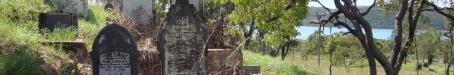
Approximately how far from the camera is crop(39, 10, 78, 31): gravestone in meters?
11.6

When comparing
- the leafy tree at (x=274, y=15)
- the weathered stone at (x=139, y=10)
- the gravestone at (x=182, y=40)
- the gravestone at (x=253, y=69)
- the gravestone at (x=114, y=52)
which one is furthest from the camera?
the leafy tree at (x=274, y=15)

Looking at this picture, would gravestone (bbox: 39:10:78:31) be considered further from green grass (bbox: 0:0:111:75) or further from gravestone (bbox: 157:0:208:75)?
gravestone (bbox: 157:0:208:75)

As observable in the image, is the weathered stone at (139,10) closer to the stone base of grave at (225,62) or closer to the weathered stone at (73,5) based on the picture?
the stone base of grave at (225,62)

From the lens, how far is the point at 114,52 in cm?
829

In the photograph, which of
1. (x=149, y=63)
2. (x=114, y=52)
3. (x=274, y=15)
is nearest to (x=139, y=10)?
(x=274, y=15)

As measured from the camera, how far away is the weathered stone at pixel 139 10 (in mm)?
13438

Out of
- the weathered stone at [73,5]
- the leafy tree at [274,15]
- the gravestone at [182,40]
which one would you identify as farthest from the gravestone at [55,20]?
the weathered stone at [73,5]

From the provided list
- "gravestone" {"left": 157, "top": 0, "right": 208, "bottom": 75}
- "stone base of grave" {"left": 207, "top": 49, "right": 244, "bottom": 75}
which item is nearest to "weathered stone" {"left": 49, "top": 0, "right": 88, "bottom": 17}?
"stone base of grave" {"left": 207, "top": 49, "right": 244, "bottom": 75}

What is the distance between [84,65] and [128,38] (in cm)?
146

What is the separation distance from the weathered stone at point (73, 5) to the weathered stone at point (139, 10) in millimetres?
4864

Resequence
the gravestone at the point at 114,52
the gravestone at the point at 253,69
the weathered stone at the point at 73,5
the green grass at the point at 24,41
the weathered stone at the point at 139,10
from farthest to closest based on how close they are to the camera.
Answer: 1. the weathered stone at the point at 73,5
2. the gravestone at the point at 253,69
3. the weathered stone at the point at 139,10
4. the gravestone at the point at 114,52
5. the green grass at the point at 24,41

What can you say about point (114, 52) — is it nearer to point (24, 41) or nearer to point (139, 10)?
A: point (24, 41)

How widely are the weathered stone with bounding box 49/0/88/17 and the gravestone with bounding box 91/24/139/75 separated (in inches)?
395

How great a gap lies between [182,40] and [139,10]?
4920mm
